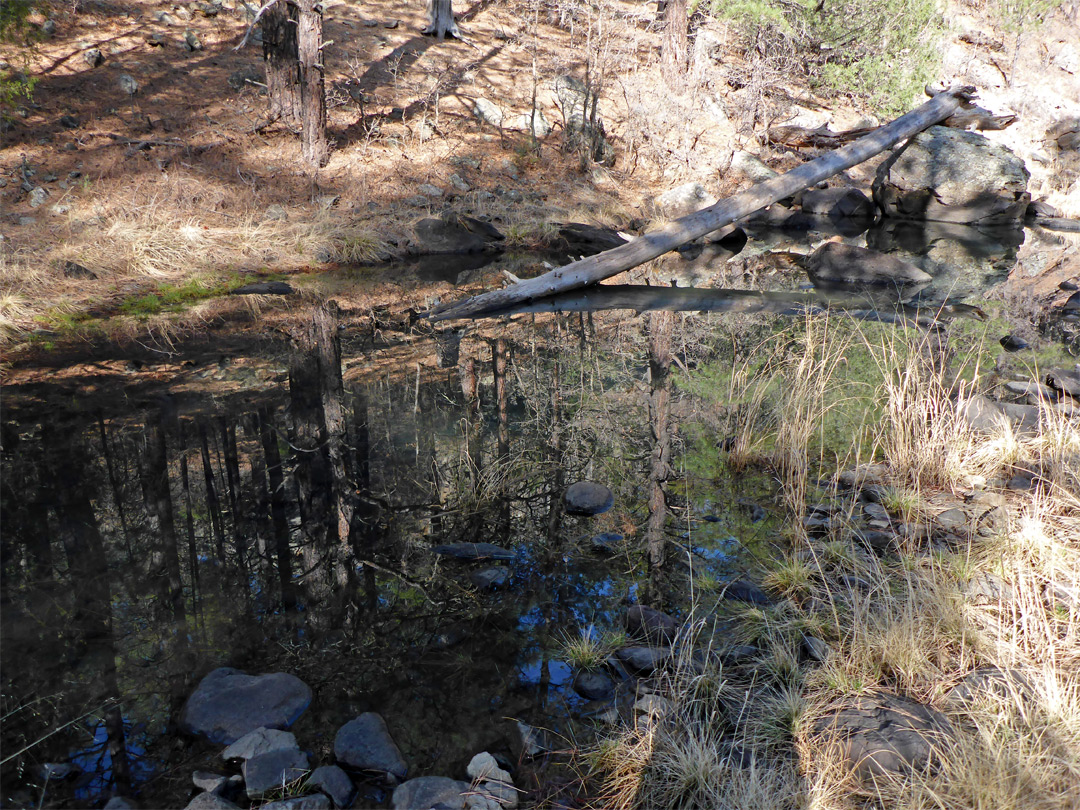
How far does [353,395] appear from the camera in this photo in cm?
638

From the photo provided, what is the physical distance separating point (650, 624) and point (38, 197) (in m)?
10.7

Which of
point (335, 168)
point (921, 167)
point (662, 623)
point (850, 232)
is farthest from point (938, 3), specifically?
point (662, 623)

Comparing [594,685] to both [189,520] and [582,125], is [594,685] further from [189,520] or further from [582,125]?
[582,125]

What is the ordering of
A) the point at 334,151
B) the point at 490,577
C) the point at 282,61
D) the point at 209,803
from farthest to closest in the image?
the point at 334,151, the point at 282,61, the point at 490,577, the point at 209,803

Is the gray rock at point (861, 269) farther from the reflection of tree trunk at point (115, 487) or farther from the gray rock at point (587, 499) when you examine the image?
the reflection of tree trunk at point (115, 487)

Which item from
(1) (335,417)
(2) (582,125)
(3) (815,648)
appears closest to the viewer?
(3) (815,648)

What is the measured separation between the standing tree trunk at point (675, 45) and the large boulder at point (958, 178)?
5881mm

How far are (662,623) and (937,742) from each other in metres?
1.23

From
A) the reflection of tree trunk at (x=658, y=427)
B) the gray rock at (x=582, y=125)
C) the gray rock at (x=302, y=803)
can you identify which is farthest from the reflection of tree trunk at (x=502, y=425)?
the gray rock at (x=582, y=125)

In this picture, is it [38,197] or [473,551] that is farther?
[38,197]

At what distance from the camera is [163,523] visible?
14.5 feet

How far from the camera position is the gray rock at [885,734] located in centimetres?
242

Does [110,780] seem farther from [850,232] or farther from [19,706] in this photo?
[850,232]

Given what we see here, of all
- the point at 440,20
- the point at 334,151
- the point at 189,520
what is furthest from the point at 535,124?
the point at 189,520
